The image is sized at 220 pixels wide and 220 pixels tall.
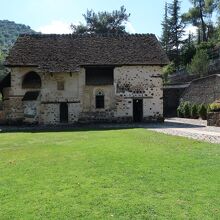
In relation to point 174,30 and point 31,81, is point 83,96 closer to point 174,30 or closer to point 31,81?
point 31,81

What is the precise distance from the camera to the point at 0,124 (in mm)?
37594

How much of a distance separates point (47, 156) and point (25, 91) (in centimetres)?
2293

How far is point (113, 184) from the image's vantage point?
32.6ft

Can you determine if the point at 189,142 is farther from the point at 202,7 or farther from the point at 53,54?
the point at 202,7

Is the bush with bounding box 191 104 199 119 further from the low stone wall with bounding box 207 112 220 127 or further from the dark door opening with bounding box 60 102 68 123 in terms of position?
the dark door opening with bounding box 60 102 68 123

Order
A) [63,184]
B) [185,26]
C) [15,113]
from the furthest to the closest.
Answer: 1. [185,26]
2. [15,113]
3. [63,184]

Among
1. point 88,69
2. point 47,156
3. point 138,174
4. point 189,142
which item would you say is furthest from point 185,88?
point 138,174

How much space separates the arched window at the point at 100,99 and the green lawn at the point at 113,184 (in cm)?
2140

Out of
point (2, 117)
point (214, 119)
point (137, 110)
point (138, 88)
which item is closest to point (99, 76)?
point (138, 88)

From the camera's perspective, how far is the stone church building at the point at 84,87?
3716cm

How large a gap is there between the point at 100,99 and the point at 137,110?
3413 millimetres

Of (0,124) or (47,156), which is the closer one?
(47,156)

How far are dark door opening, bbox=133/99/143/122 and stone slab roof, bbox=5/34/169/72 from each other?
333cm

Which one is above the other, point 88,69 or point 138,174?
point 88,69
